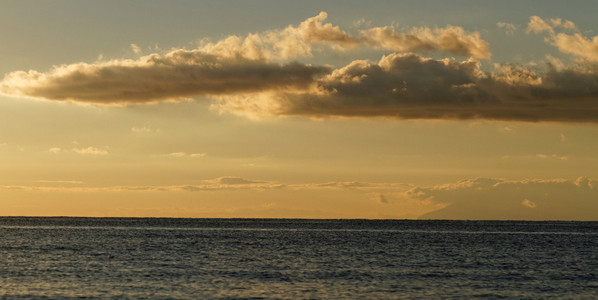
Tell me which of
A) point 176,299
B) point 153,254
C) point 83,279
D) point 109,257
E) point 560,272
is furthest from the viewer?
point 153,254

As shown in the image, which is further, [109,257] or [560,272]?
[109,257]

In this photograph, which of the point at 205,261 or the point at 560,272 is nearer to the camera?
the point at 560,272

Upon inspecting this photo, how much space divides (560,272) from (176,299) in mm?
42829

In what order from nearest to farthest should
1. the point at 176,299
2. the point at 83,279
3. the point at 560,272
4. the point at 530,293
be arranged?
the point at 176,299 → the point at 530,293 → the point at 83,279 → the point at 560,272

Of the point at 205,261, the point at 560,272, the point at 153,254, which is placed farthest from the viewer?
the point at 153,254

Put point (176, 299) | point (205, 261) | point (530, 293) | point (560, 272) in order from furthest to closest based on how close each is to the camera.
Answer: point (205, 261) → point (560, 272) → point (530, 293) → point (176, 299)

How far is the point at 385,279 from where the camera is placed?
66.8m

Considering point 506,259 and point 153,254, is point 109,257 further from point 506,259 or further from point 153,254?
point 506,259

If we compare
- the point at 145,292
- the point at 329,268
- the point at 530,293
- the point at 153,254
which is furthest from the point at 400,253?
the point at 145,292

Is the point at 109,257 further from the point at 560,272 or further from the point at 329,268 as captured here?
the point at 560,272

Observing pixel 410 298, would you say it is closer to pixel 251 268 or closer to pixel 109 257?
pixel 251 268

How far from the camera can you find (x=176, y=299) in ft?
176

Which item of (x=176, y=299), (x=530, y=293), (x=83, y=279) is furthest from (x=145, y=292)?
(x=530, y=293)

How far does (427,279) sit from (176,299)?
2490cm
